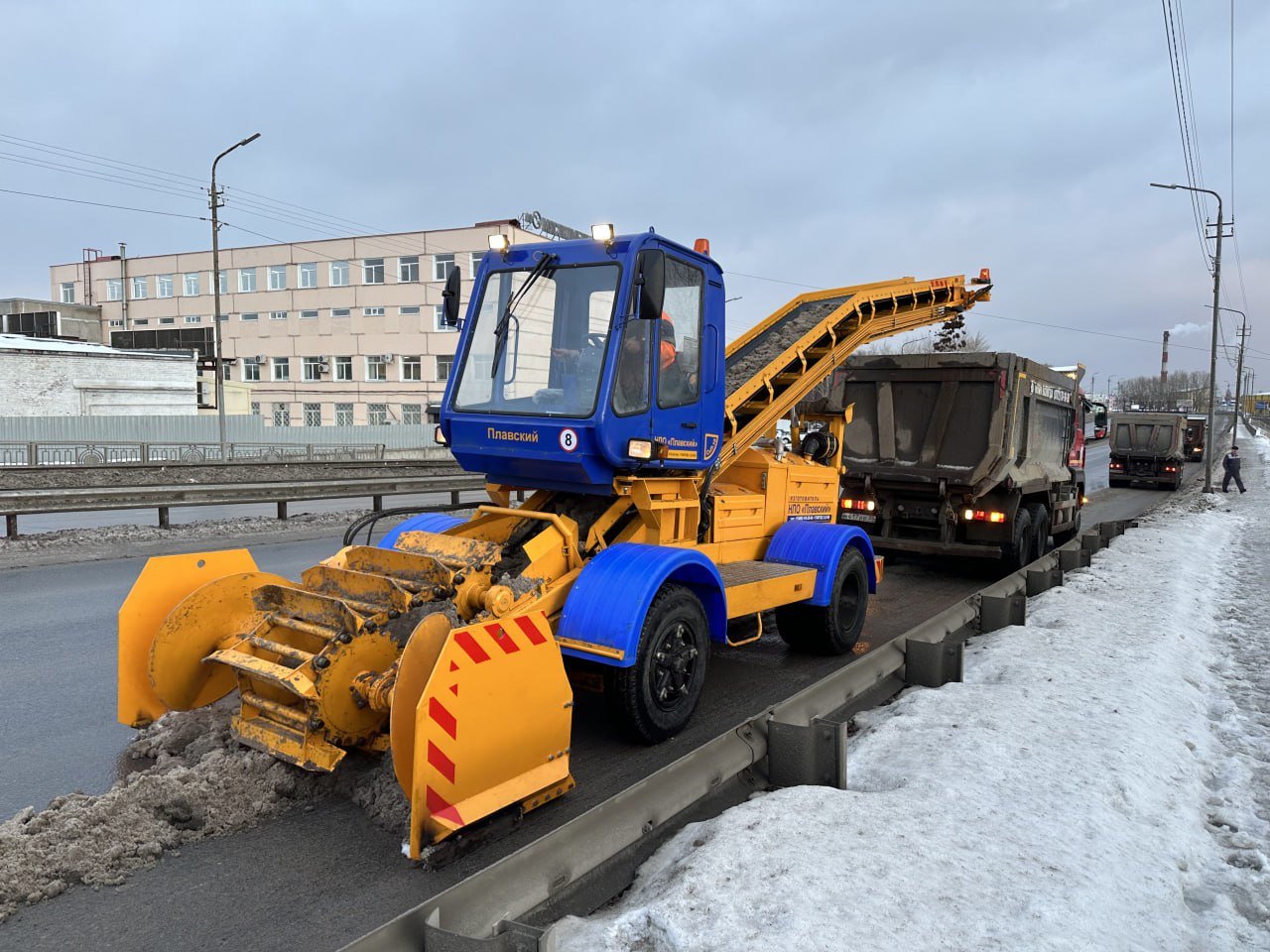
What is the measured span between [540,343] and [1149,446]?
2928 cm

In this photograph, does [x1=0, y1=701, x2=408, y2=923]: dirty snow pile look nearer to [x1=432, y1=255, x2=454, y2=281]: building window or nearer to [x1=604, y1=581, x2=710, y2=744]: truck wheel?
[x1=604, y1=581, x2=710, y2=744]: truck wheel

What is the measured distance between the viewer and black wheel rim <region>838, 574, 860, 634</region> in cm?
715

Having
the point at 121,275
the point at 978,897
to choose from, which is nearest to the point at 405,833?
the point at 978,897

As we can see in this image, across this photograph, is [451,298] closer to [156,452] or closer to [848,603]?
[848,603]

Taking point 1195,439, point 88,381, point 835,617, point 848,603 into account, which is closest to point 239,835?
point 835,617

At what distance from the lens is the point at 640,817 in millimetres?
3416

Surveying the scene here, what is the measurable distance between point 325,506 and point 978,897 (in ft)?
57.8

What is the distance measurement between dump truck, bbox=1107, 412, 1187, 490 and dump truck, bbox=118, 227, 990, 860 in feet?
87.1

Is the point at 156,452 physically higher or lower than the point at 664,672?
higher

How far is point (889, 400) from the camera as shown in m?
11.2

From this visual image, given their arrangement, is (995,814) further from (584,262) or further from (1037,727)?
(584,262)

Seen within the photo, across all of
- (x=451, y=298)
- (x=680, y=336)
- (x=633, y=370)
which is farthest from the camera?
(x=451, y=298)

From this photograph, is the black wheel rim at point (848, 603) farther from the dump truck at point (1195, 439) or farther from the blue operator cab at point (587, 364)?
the dump truck at point (1195, 439)

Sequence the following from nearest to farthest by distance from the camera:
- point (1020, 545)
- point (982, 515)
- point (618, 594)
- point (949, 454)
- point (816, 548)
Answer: point (618, 594) < point (816, 548) < point (982, 515) < point (949, 454) < point (1020, 545)
